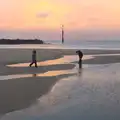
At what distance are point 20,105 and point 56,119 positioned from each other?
97.3 inches

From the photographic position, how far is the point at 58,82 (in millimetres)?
19688

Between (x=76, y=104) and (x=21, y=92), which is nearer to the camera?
(x=76, y=104)

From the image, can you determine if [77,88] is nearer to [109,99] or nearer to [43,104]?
[109,99]

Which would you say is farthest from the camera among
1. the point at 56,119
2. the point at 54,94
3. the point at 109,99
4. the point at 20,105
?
the point at 54,94

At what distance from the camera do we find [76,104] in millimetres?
13023

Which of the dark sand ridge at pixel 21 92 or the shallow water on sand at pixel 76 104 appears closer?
the shallow water on sand at pixel 76 104

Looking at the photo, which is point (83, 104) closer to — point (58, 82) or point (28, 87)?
point (28, 87)

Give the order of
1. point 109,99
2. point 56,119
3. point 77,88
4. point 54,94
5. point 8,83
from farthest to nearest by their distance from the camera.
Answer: point 8,83
point 77,88
point 54,94
point 109,99
point 56,119

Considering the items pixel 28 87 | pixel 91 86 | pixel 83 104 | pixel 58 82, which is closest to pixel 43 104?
pixel 83 104

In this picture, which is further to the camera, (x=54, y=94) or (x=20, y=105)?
(x=54, y=94)

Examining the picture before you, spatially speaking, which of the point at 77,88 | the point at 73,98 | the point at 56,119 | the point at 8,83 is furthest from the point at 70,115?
the point at 8,83

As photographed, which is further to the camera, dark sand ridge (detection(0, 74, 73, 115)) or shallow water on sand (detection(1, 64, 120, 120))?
dark sand ridge (detection(0, 74, 73, 115))

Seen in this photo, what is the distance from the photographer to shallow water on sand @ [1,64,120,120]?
1101cm

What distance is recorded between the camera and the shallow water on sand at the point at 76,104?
11008mm
